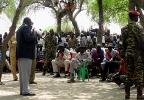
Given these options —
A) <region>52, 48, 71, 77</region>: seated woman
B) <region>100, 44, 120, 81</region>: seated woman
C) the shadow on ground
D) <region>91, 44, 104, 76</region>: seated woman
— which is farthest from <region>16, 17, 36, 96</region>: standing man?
<region>52, 48, 71, 77</region>: seated woman

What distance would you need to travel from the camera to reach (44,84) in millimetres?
15664

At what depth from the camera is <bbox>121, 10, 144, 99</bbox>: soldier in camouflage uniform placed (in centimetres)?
1096

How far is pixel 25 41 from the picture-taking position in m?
12.3

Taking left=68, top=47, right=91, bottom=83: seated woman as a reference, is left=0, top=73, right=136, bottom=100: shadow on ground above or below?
below

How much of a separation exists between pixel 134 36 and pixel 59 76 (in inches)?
326

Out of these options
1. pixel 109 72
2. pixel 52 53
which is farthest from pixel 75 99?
pixel 52 53

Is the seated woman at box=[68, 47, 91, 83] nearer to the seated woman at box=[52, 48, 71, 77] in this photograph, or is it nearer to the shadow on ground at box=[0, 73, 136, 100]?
the shadow on ground at box=[0, 73, 136, 100]

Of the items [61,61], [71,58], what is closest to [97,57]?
[71,58]

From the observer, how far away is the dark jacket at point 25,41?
12227mm

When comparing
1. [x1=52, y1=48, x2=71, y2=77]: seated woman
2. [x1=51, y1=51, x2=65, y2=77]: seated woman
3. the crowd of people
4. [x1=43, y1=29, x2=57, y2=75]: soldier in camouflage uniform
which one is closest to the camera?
the crowd of people

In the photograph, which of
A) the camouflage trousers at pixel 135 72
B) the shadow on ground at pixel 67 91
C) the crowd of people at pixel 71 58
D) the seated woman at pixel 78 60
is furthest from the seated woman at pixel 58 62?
the camouflage trousers at pixel 135 72

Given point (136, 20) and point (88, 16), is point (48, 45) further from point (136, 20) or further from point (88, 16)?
point (88, 16)

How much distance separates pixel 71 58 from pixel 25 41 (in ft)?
19.1

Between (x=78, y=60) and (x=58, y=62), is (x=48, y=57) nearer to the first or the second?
(x=58, y=62)
